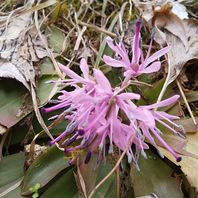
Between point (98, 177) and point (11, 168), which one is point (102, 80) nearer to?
point (98, 177)

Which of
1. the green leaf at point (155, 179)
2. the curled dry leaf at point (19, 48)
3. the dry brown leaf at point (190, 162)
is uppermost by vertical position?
the curled dry leaf at point (19, 48)

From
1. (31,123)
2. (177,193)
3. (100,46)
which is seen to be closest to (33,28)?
(100,46)

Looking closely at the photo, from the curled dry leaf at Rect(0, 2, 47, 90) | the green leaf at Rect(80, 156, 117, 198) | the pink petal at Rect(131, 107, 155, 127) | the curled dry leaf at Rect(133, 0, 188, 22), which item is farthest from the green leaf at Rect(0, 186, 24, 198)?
the curled dry leaf at Rect(133, 0, 188, 22)

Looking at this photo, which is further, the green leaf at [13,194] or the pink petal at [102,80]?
the green leaf at [13,194]

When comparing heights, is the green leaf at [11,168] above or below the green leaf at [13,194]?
above

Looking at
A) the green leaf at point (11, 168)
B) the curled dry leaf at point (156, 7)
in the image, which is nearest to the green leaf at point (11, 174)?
the green leaf at point (11, 168)

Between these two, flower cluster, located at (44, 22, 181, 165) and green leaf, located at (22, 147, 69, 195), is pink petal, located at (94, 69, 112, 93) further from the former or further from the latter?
green leaf, located at (22, 147, 69, 195)

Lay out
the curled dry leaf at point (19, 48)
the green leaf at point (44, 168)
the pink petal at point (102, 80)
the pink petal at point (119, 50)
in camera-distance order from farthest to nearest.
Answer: the curled dry leaf at point (19, 48) → the green leaf at point (44, 168) → the pink petal at point (119, 50) → the pink petal at point (102, 80)

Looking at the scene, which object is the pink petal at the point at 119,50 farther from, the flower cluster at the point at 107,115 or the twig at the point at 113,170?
the twig at the point at 113,170
